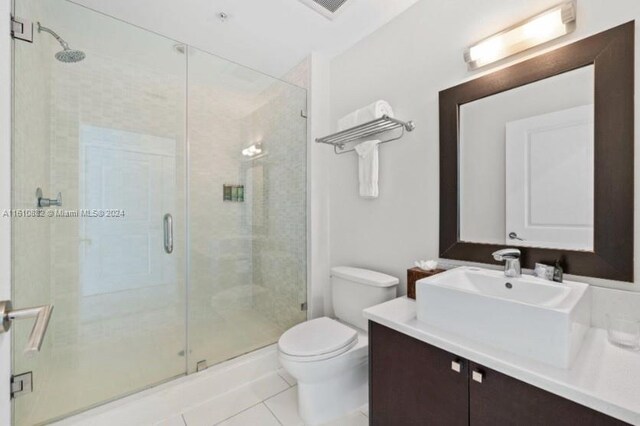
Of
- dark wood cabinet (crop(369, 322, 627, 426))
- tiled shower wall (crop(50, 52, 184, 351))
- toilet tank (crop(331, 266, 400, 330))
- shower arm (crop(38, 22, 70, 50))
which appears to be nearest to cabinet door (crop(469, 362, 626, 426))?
dark wood cabinet (crop(369, 322, 627, 426))

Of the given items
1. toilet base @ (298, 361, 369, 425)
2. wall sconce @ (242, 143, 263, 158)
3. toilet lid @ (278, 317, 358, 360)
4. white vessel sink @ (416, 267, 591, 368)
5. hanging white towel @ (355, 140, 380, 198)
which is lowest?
toilet base @ (298, 361, 369, 425)

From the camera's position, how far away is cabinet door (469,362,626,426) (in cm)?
75

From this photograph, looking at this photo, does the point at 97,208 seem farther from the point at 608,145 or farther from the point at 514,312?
the point at 608,145

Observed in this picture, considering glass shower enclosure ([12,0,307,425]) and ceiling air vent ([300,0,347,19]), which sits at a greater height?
ceiling air vent ([300,0,347,19])

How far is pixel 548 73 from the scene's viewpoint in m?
1.21

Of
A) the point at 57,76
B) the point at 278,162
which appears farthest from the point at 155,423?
the point at 57,76

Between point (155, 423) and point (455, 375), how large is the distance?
1.59 meters

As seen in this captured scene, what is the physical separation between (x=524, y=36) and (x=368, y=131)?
0.86m

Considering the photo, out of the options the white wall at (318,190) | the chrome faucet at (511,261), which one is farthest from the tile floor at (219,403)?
the chrome faucet at (511,261)

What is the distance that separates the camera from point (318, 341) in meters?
1.53

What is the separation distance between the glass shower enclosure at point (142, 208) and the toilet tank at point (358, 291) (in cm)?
50

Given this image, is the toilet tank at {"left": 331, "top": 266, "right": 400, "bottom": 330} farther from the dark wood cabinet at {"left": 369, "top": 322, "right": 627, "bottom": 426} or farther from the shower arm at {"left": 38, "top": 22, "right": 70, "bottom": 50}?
the shower arm at {"left": 38, "top": 22, "right": 70, "bottom": 50}

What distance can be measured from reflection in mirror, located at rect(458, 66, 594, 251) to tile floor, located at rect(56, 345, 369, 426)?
4.18 feet

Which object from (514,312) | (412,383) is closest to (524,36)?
(514,312)
